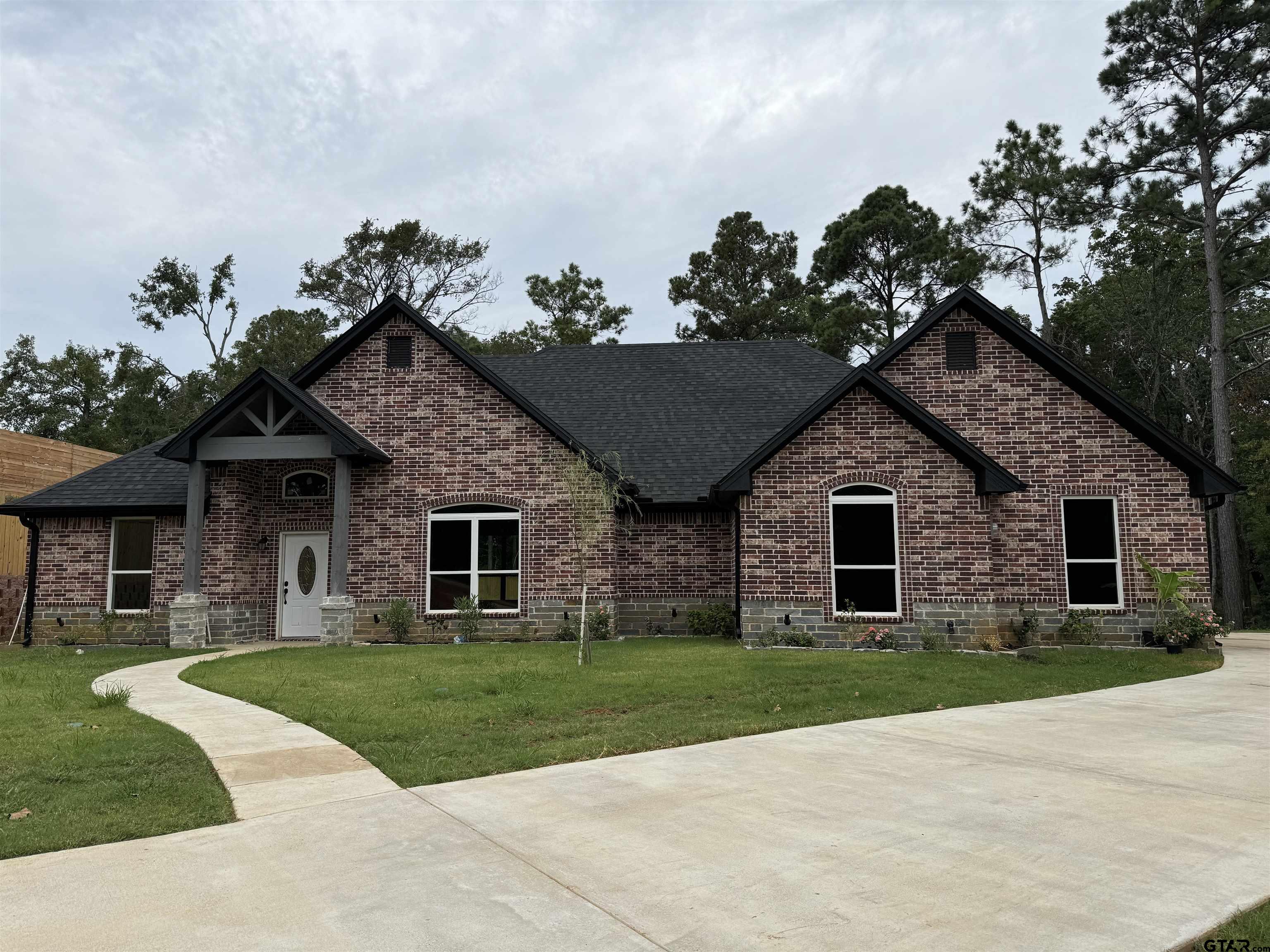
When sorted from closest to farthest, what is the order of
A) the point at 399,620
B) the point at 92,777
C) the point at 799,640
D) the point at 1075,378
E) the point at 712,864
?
the point at 712,864, the point at 92,777, the point at 799,640, the point at 1075,378, the point at 399,620

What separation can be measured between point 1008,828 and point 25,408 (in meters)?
54.0

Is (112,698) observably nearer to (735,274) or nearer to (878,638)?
(878,638)

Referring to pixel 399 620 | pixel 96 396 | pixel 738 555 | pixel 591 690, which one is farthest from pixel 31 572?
pixel 96 396

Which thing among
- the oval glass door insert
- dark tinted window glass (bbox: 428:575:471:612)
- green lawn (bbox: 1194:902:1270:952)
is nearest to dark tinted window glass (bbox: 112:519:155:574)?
the oval glass door insert

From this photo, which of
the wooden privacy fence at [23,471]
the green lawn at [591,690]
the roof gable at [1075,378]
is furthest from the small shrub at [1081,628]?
the wooden privacy fence at [23,471]

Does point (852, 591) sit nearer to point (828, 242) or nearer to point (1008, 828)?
point (1008, 828)

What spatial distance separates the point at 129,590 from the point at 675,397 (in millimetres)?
12811

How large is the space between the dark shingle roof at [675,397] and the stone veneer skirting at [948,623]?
3.42 metres

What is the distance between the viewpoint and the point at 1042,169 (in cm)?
3447

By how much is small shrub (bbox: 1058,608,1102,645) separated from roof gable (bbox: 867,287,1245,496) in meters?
2.96

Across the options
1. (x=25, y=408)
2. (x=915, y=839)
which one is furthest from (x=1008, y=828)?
(x=25, y=408)

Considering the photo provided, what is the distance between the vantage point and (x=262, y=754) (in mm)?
6871

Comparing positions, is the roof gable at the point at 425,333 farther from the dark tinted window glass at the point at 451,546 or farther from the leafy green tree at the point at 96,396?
the leafy green tree at the point at 96,396

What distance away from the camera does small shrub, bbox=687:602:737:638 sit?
17.0 m
